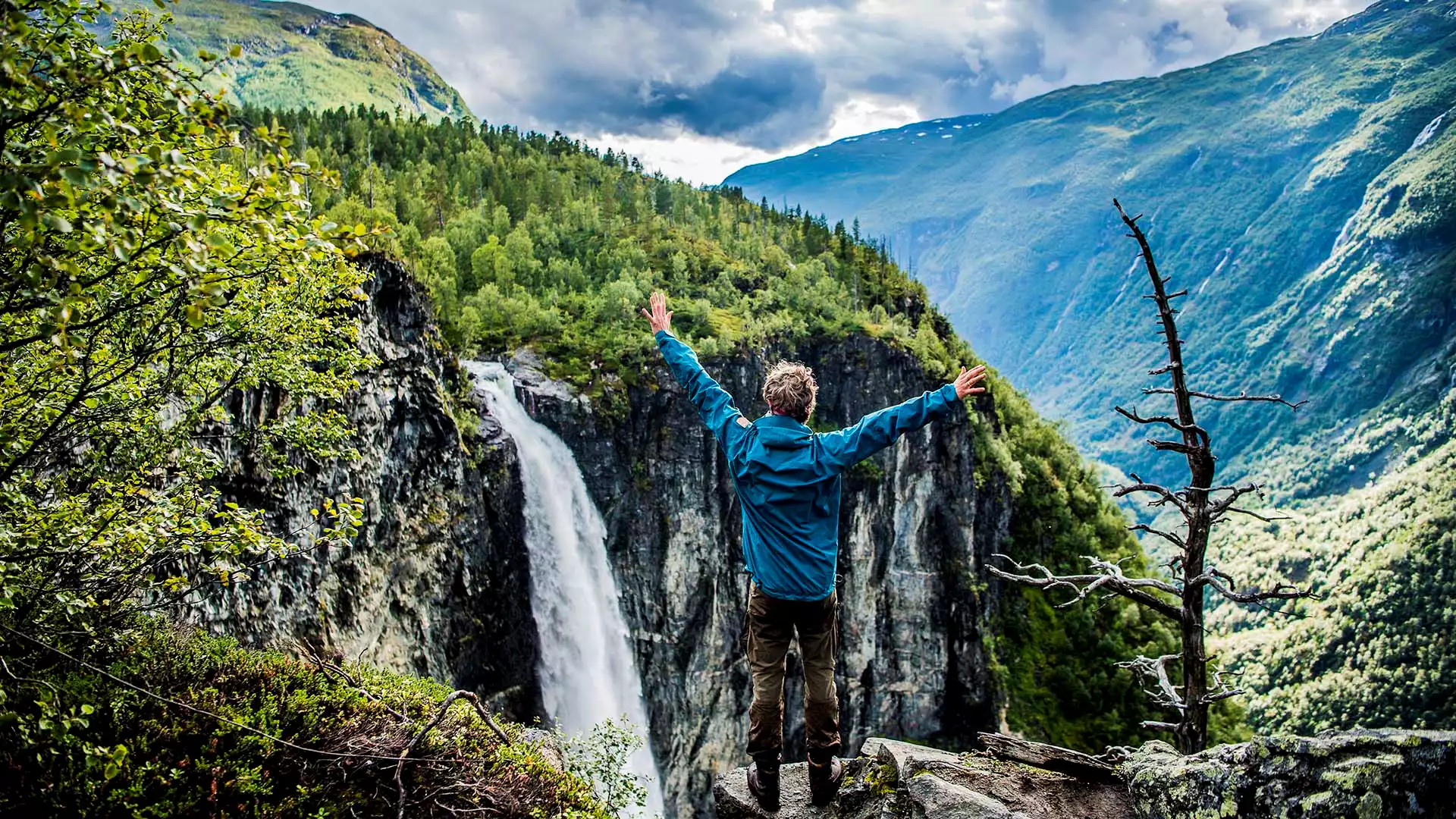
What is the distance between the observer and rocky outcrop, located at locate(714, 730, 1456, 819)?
4.54m

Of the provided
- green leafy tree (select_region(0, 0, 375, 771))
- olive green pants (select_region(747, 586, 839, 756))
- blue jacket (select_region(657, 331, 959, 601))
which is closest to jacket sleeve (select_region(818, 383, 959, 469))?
blue jacket (select_region(657, 331, 959, 601))

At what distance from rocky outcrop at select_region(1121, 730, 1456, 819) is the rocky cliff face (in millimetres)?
27963

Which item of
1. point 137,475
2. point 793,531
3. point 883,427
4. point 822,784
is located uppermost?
point 883,427

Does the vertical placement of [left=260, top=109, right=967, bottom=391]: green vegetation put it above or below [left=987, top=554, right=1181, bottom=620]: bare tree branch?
above

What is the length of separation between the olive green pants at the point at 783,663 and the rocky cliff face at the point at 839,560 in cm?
2700

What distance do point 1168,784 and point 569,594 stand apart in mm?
32329

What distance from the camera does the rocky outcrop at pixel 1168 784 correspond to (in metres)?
4.54

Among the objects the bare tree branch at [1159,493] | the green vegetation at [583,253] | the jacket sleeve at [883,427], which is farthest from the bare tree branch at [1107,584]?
the green vegetation at [583,253]

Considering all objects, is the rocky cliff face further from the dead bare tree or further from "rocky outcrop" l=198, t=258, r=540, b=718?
the dead bare tree

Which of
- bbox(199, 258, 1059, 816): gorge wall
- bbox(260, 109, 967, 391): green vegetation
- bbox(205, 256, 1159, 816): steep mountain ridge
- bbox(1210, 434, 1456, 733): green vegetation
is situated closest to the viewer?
bbox(199, 258, 1059, 816): gorge wall

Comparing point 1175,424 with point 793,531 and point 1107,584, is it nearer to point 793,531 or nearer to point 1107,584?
point 1107,584

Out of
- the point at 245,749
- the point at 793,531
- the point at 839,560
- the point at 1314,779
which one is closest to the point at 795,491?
the point at 793,531

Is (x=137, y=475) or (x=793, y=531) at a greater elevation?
(x=137, y=475)

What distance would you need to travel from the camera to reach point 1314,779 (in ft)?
16.1
